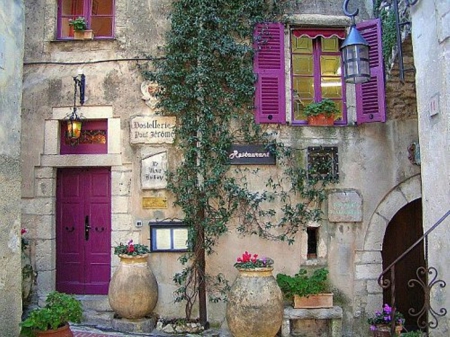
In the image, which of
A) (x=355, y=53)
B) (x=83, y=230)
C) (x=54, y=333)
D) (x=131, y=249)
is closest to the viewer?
(x=54, y=333)

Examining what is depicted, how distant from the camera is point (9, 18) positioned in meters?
4.70

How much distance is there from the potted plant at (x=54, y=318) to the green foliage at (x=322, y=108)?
3734 millimetres

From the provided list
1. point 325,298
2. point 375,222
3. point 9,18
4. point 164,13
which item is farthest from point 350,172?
point 9,18

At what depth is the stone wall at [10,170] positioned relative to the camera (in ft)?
14.5

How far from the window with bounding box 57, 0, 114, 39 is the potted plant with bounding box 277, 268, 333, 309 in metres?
4.12

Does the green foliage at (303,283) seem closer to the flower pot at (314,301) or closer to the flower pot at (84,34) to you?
the flower pot at (314,301)

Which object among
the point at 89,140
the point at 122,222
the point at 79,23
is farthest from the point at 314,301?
the point at 79,23

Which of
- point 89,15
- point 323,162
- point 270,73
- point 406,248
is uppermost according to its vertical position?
point 89,15

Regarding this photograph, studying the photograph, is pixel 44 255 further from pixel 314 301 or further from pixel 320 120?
pixel 320 120

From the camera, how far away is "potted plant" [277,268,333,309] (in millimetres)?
6020

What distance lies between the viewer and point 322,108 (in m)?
6.48

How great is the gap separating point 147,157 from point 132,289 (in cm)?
170

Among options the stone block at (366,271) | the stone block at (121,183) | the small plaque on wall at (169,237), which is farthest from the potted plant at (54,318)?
the stone block at (366,271)

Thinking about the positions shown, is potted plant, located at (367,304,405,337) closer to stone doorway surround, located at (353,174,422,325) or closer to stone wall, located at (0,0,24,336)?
stone doorway surround, located at (353,174,422,325)
